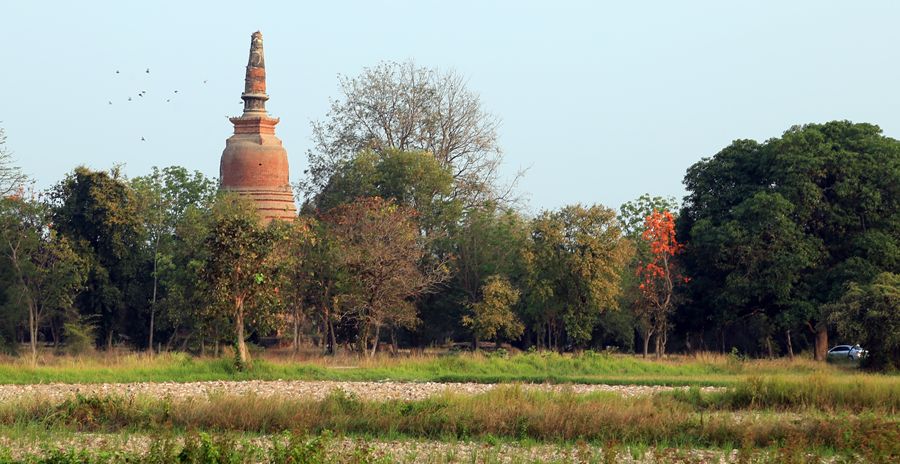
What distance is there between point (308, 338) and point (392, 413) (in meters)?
27.9

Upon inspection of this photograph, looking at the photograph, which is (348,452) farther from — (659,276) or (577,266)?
(659,276)

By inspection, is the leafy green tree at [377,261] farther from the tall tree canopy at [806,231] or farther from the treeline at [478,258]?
the tall tree canopy at [806,231]

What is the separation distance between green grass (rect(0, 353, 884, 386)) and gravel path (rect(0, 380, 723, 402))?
94 cm

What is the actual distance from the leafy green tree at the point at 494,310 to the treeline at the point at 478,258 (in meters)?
0.08

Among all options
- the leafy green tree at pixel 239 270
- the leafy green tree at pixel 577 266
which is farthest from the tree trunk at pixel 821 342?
the leafy green tree at pixel 239 270

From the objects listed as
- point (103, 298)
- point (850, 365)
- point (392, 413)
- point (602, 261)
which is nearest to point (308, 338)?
point (103, 298)

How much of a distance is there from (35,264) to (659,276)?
67.6ft

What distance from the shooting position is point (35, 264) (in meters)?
40.8

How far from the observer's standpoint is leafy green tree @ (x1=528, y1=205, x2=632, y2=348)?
Answer: 1578 inches

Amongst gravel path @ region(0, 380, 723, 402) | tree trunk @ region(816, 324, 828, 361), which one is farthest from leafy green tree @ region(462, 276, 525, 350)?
gravel path @ region(0, 380, 723, 402)

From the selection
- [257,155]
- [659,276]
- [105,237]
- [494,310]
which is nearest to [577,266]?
[494,310]

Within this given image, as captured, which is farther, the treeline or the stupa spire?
the stupa spire

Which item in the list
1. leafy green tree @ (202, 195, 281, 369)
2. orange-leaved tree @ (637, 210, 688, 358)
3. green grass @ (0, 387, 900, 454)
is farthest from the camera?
orange-leaved tree @ (637, 210, 688, 358)

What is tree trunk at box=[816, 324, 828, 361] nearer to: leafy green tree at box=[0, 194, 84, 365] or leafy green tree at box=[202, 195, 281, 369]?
leafy green tree at box=[202, 195, 281, 369]
